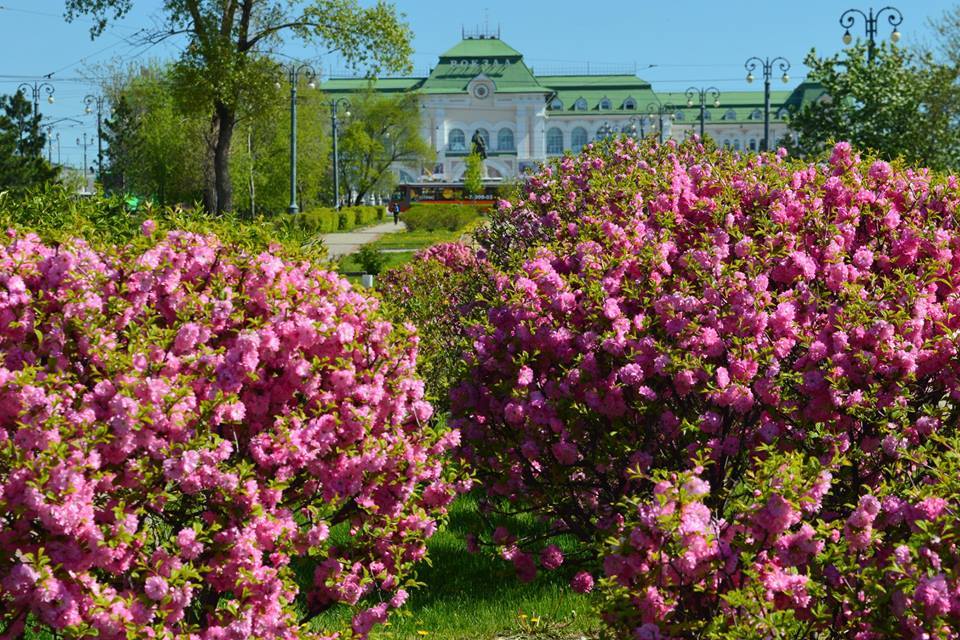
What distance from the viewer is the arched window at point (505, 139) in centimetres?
13738

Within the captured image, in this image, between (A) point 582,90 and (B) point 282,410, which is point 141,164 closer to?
(B) point 282,410

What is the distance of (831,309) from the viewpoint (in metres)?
5.27

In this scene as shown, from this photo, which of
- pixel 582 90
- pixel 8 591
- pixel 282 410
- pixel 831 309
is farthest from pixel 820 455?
pixel 582 90

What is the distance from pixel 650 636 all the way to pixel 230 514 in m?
1.45

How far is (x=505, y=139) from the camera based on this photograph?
138 metres

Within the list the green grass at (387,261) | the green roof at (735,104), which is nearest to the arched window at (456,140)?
the green roof at (735,104)

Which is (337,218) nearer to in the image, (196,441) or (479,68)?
(196,441)

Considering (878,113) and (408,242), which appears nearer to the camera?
(878,113)

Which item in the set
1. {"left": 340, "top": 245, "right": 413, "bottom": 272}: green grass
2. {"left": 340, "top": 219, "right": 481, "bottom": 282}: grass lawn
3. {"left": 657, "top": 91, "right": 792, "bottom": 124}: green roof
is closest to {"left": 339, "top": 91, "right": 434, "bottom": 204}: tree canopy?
{"left": 657, "top": 91, "right": 792, "bottom": 124}: green roof

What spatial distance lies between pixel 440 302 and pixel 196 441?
7591mm

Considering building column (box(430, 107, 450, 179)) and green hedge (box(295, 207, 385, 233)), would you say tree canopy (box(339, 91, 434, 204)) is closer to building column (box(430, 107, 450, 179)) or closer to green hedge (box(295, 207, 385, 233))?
green hedge (box(295, 207, 385, 233))

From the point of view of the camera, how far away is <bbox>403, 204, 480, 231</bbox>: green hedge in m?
54.1

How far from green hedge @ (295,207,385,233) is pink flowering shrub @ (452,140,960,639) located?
3584cm

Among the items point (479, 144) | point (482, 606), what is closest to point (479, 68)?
point (479, 144)
